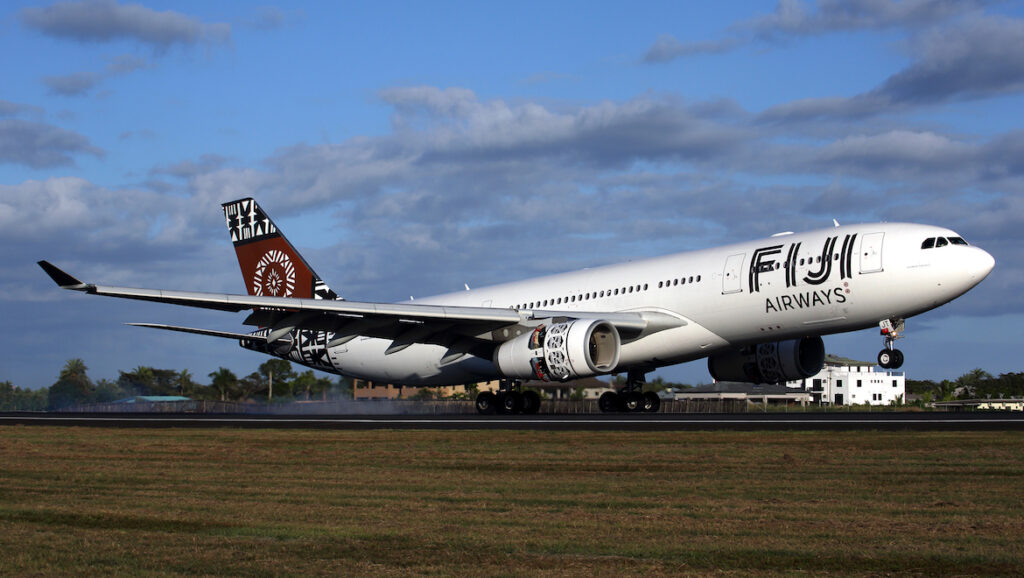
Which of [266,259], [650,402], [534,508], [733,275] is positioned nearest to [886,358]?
[733,275]

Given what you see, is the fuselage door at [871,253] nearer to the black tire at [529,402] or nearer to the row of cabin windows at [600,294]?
the row of cabin windows at [600,294]

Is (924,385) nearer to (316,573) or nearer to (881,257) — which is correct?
(881,257)

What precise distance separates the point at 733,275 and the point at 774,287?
4.67 ft

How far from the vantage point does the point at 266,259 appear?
43.2 meters

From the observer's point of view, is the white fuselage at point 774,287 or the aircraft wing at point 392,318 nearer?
the white fuselage at point 774,287

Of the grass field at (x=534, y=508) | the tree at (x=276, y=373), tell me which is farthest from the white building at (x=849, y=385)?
the grass field at (x=534, y=508)

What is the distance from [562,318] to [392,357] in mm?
10472

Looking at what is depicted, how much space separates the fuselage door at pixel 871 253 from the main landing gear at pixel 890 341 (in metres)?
1.76

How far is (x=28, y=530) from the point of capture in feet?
31.6

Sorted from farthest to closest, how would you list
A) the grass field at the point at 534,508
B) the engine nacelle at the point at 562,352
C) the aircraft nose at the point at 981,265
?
the engine nacelle at the point at 562,352 < the aircraft nose at the point at 981,265 < the grass field at the point at 534,508

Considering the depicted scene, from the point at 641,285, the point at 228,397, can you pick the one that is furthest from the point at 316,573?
the point at 228,397

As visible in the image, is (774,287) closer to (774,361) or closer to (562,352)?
(774,361)

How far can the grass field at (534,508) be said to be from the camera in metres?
7.90

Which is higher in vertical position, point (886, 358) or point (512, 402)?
point (886, 358)
